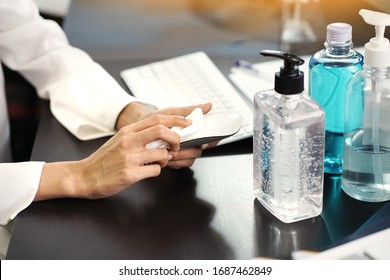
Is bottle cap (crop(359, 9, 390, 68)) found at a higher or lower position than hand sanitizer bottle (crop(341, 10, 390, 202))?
higher

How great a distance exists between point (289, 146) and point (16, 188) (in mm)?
421

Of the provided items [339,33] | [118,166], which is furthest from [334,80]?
[118,166]

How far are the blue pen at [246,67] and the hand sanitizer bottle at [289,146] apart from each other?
45cm

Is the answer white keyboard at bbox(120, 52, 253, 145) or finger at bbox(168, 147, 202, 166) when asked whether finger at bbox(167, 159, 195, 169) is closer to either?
finger at bbox(168, 147, 202, 166)

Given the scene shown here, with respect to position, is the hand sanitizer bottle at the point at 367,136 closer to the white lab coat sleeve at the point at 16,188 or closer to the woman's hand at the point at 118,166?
the woman's hand at the point at 118,166

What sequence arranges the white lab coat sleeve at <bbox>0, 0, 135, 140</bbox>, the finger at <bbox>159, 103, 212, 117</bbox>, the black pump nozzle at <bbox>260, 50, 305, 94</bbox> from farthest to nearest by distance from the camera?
1. the white lab coat sleeve at <bbox>0, 0, 135, 140</bbox>
2. the finger at <bbox>159, 103, 212, 117</bbox>
3. the black pump nozzle at <bbox>260, 50, 305, 94</bbox>

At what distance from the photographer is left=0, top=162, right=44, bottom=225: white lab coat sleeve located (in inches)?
42.1

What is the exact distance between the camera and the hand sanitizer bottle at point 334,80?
108 centimetres

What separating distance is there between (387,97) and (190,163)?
0.33 metres

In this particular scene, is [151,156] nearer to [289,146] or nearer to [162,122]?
[162,122]

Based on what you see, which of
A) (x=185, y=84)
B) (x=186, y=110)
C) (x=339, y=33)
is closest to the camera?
(x=339, y=33)

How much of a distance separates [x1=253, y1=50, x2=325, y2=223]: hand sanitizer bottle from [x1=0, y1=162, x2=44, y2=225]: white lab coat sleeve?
1.13 feet

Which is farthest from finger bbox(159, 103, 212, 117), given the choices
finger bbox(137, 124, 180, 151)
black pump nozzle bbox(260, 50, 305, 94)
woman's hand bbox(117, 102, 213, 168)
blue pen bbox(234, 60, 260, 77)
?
blue pen bbox(234, 60, 260, 77)

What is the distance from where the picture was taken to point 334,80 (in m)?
1.11
